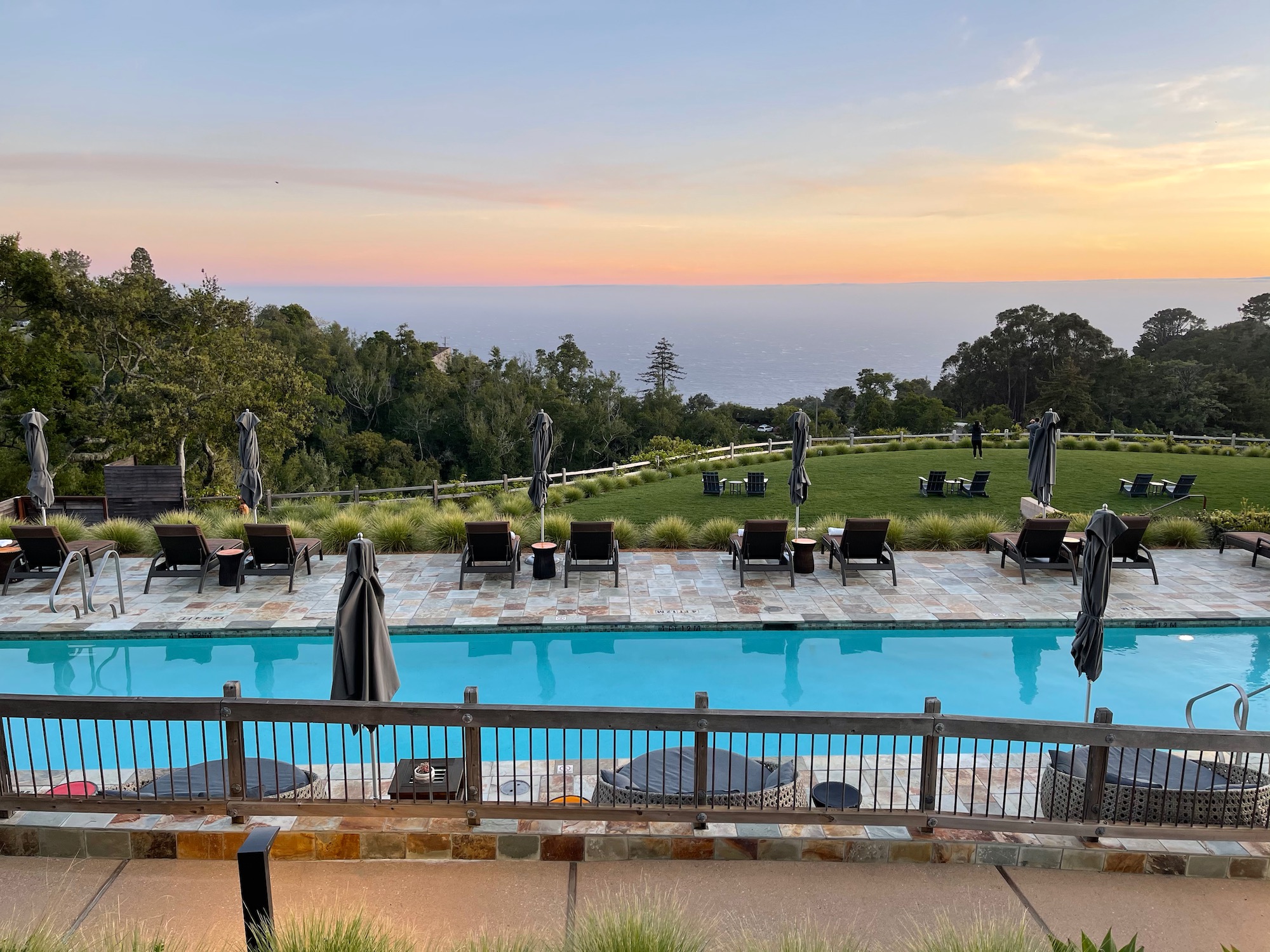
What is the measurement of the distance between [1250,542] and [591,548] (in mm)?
9130

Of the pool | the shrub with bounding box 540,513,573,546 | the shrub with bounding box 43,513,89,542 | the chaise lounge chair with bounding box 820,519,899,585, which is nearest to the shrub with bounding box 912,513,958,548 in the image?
the chaise lounge chair with bounding box 820,519,899,585

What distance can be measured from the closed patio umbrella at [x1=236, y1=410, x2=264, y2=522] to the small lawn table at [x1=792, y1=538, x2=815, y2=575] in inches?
294

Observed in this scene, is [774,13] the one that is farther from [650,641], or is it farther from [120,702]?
[120,702]

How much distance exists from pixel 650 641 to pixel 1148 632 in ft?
18.5

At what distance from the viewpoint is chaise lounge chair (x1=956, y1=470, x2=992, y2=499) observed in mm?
18484

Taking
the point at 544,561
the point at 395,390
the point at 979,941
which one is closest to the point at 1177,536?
the point at 544,561

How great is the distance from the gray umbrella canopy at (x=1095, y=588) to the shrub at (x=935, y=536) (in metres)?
6.73

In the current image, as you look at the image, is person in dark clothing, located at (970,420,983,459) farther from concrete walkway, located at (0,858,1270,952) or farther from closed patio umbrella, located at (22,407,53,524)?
closed patio umbrella, located at (22,407,53,524)

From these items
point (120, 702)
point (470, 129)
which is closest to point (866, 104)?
point (470, 129)

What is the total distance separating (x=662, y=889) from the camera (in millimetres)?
4090

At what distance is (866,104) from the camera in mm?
21875

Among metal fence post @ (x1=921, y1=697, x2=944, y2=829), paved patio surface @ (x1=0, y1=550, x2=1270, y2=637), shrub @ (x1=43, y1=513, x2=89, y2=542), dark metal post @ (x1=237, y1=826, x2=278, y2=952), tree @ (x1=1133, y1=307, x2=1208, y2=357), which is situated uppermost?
tree @ (x1=1133, y1=307, x2=1208, y2=357)

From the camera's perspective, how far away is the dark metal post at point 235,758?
4336 mm

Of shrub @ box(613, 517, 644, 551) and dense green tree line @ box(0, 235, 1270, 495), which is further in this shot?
dense green tree line @ box(0, 235, 1270, 495)
